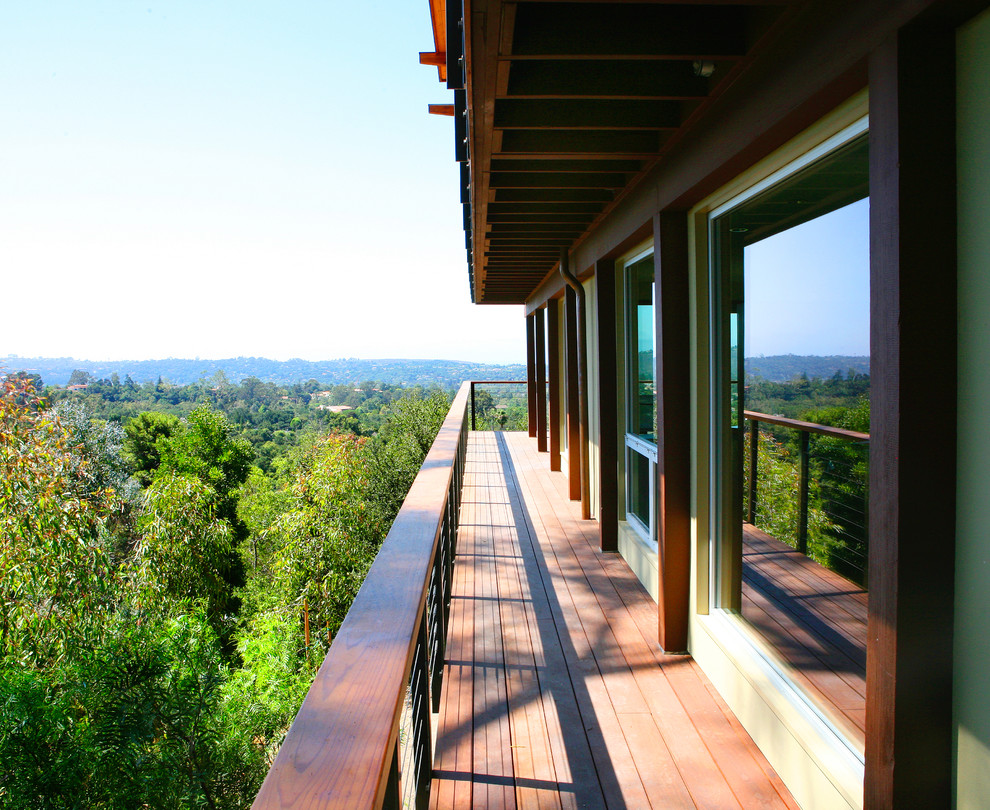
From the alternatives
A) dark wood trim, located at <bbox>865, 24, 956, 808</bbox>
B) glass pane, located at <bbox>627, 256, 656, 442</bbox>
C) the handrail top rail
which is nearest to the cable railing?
the handrail top rail

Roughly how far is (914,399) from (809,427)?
811mm

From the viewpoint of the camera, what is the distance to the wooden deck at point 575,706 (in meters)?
2.14

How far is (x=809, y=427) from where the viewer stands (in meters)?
2.09

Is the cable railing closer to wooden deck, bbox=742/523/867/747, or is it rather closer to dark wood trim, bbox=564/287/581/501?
wooden deck, bbox=742/523/867/747

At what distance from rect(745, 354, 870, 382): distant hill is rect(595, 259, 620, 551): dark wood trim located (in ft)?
6.96

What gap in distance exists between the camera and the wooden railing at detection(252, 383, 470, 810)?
0.72 metres

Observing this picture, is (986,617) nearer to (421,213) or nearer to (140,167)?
(421,213)

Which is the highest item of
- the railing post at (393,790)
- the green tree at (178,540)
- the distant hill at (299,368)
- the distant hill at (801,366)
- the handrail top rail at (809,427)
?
the distant hill at (299,368)

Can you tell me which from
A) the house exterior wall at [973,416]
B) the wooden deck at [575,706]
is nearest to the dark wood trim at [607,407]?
the wooden deck at [575,706]

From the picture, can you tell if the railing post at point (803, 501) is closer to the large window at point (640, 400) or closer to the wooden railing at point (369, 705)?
the wooden railing at point (369, 705)

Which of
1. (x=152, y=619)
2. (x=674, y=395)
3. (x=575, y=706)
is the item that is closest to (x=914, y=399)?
(x=674, y=395)

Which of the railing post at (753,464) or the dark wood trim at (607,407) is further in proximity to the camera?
the dark wood trim at (607,407)

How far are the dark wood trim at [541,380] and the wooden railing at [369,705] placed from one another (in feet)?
25.5

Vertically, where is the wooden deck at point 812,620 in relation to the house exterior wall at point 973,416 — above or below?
below
